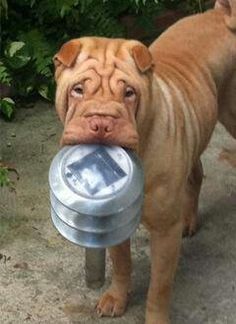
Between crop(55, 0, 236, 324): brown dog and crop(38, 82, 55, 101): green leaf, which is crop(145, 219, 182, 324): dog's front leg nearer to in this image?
crop(55, 0, 236, 324): brown dog

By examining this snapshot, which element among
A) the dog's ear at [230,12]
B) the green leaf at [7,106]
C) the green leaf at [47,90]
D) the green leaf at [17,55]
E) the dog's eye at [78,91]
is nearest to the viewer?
the dog's eye at [78,91]

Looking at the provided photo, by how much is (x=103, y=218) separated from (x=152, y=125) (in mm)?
464

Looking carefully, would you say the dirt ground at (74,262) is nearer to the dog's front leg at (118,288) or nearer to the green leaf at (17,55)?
the dog's front leg at (118,288)

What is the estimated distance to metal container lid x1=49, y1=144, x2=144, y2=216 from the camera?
8.74 ft

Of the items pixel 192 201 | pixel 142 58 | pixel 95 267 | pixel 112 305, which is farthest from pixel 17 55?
pixel 142 58

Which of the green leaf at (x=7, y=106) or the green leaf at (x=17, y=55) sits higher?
the green leaf at (x=17, y=55)

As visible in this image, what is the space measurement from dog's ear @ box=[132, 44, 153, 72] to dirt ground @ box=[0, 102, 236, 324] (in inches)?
42.5

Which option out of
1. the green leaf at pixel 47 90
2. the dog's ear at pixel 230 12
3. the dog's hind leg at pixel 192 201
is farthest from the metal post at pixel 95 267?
the green leaf at pixel 47 90

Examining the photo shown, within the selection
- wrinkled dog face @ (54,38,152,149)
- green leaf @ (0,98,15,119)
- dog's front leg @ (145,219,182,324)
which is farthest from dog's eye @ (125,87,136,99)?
green leaf @ (0,98,15,119)

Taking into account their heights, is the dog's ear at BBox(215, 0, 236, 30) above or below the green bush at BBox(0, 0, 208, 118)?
above

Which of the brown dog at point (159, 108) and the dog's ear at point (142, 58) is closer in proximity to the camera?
the brown dog at point (159, 108)

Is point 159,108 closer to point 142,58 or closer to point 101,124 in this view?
point 142,58

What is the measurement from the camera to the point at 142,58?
284 cm

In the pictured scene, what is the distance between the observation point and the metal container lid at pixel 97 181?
2.66m
